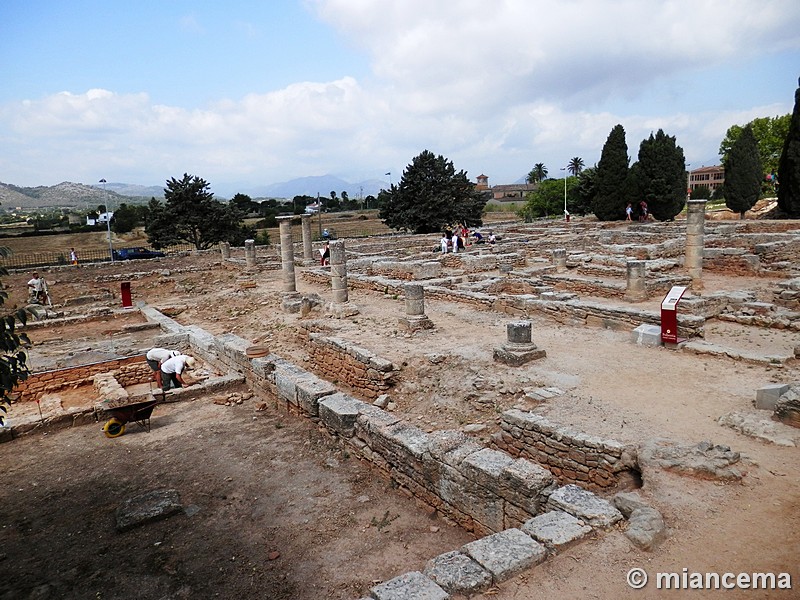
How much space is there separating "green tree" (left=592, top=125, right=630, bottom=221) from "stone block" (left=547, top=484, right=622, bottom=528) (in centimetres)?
4281

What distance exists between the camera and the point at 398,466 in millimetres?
6719

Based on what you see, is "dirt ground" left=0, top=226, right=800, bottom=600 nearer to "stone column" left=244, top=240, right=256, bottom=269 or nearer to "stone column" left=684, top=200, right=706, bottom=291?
"stone column" left=684, top=200, right=706, bottom=291

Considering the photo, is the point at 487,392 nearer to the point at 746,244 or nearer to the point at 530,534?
the point at 530,534

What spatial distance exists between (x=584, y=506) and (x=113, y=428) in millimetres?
7646

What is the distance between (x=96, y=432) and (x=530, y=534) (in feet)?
26.0

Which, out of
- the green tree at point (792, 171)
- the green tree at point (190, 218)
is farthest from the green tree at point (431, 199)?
the green tree at point (792, 171)

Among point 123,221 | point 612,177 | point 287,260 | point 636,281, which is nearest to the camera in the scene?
point 636,281

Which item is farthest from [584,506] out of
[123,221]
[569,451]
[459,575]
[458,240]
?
[123,221]

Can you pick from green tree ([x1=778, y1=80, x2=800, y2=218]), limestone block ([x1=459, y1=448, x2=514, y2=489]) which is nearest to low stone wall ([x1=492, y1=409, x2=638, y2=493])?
limestone block ([x1=459, y1=448, x2=514, y2=489])

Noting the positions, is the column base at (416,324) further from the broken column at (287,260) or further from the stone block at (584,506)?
the stone block at (584,506)

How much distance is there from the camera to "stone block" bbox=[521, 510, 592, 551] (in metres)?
4.26

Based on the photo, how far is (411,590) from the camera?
384cm

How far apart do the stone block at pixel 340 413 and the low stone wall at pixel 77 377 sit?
22.5 feet

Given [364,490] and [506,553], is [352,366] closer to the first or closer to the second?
[364,490]
